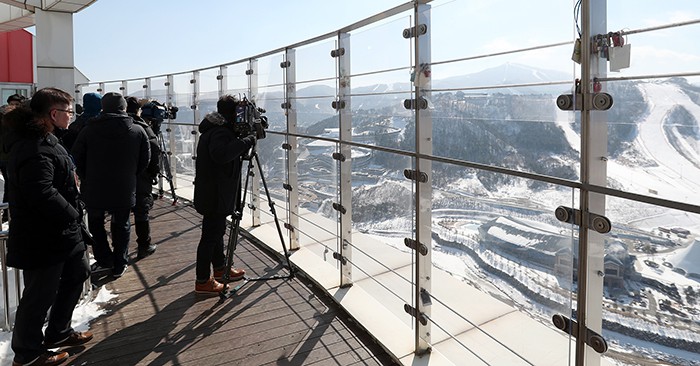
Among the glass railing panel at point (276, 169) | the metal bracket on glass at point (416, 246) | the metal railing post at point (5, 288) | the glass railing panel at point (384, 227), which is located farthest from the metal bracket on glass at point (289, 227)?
the metal railing post at point (5, 288)

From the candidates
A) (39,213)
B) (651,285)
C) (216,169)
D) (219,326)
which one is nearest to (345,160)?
(216,169)

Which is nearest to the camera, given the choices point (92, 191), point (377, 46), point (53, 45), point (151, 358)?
point (151, 358)

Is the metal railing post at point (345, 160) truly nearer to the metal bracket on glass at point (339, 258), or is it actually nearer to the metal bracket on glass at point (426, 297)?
the metal bracket on glass at point (339, 258)

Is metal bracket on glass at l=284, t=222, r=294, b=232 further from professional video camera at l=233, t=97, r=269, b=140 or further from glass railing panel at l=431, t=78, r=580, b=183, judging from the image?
glass railing panel at l=431, t=78, r=580, b=183

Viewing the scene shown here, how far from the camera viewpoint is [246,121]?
3336mm

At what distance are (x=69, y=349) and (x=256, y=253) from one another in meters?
1.98

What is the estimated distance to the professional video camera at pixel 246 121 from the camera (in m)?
3.33

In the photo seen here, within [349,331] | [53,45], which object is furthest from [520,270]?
[53,45]

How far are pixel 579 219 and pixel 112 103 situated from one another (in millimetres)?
3216

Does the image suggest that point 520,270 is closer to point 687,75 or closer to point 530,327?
point 530,327

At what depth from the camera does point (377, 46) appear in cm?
302

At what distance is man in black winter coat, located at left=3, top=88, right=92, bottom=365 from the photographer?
7.57ft

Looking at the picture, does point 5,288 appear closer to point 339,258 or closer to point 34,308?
point 34,308

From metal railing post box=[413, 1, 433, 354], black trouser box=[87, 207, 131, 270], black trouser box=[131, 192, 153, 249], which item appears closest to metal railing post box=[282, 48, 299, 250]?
black trouser box=[131, 192, 153, 249]
